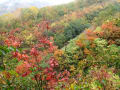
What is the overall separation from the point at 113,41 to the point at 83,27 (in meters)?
11.7

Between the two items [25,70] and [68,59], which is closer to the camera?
[25,70]

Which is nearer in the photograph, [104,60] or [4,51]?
[4,51]

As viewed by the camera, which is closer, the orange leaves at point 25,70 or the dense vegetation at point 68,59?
the dense vegetation at point 68,59

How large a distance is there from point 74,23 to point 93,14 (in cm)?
771

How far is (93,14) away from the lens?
2708cm

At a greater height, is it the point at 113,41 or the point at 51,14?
the point at 51,14

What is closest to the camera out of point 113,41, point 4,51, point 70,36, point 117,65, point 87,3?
point 4,51

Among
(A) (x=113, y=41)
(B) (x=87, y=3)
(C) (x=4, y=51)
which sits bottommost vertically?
(A) (x=113, y=41)

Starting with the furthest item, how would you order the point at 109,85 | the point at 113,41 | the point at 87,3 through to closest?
1. the point at 87,3
2. the point at 113,41
3. the point at 109,85

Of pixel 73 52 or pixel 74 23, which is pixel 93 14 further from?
pixel 73 52

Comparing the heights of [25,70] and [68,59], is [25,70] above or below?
above

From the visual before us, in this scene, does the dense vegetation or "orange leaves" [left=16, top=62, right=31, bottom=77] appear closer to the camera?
the dense vegetation

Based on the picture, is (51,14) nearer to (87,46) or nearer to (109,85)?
(87,46)

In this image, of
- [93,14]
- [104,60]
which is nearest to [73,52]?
[104,60]
